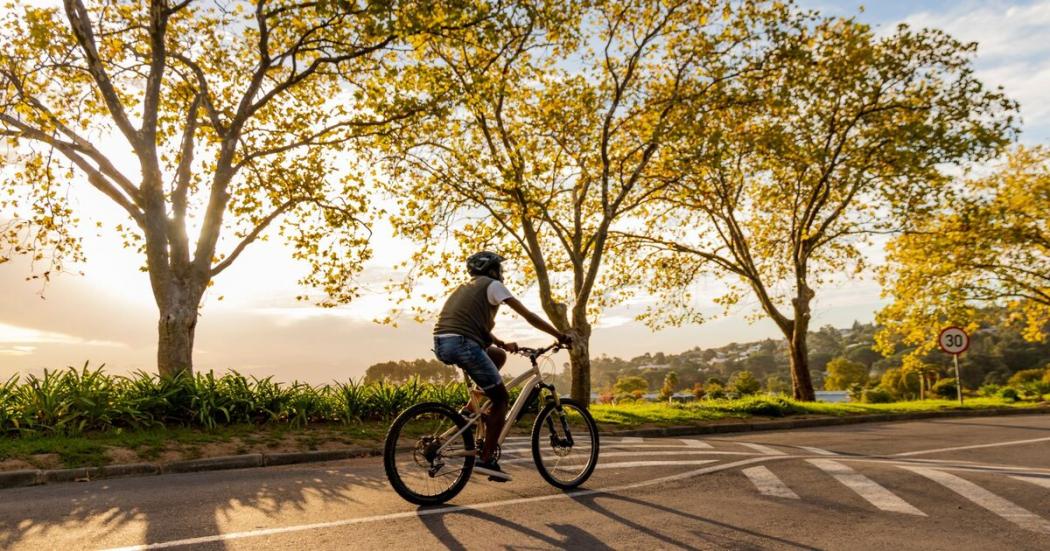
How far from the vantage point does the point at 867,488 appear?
665 centimetres

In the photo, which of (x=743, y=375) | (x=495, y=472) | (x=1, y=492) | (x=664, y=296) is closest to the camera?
(x=495, y=472)

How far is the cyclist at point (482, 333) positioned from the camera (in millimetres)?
6105

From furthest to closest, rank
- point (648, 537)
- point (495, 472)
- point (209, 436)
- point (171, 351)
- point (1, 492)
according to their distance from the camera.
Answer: point (171, 351) → point (209, 436) → point (1, 492) → point (495, 472) → point (648, 537)

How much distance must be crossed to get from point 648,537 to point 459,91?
12.4 metres

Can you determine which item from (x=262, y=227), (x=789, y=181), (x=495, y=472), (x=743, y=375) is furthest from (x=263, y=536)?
(x=743, y=375)

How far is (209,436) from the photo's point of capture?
399 inches

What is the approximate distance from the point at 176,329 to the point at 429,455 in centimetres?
969

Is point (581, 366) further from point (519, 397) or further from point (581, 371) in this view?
point (519, 397)

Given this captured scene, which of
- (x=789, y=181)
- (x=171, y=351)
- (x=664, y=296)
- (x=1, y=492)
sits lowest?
(x=1, y=492)

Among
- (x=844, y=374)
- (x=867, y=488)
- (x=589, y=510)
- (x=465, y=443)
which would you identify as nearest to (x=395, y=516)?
(x=465, y=443)

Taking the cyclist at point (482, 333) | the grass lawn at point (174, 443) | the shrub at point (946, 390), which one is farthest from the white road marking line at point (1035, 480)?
the shrub at point (946, 390)

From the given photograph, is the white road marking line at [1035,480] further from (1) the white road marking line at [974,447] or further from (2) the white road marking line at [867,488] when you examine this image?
(1) the white road marking line at [974,447]

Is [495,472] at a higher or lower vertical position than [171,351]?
lower

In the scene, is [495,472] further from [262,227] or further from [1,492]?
[262,227]
